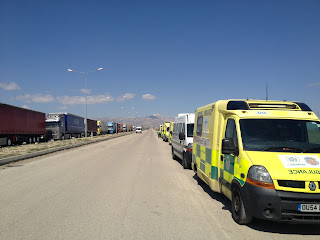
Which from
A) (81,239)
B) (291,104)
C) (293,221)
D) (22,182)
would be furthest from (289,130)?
(22,182)

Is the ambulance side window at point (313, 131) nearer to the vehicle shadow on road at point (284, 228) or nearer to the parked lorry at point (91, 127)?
the vehicle shadow on road at point (284, 228)

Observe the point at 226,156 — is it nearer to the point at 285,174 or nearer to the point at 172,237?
the point at 285,174

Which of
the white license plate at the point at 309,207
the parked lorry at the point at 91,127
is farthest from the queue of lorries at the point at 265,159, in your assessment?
the parked lorry at the point at 91,127

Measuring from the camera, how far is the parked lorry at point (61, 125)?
123 feet

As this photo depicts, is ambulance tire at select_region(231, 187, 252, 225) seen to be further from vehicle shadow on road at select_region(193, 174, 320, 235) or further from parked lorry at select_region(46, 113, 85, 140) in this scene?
parked lorry at select_region(46, 113, 85, 140)

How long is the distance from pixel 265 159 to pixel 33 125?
30606 millimetres

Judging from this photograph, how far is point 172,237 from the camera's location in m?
4.37

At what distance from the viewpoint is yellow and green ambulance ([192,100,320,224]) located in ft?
14.1

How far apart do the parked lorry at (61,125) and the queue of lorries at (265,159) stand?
33.6 m

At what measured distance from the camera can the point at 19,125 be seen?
2758cm

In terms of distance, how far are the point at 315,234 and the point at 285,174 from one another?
1171 millimetres

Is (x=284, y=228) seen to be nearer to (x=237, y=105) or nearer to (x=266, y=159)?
(x=266, y=159)

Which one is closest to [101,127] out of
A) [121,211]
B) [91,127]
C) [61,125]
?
[91,127]

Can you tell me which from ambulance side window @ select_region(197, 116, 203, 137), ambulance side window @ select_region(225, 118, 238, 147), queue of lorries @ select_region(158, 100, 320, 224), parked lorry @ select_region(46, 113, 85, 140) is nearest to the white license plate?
queue of lorries @ select_region(158, 100, 320, 224)
